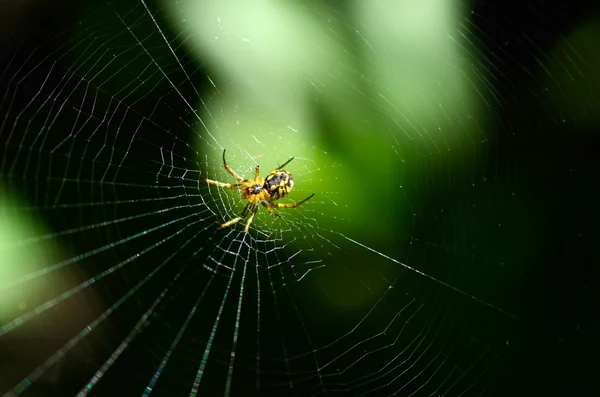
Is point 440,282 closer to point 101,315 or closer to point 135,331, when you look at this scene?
point 135,331

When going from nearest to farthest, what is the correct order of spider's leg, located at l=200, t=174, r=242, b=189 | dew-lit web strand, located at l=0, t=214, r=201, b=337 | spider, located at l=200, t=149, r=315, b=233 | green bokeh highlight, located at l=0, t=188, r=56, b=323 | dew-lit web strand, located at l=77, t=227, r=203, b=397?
1. green bokeh highlight, located at l=0, t=188, r=56, b=323
2. dew-lit web strand, located at l=0, t=214, r=201, b=337
3. dew-lit web strand, located at l=77, t=227, r=203, b=397
4. spider's leg, located at l=200, t=174, r=242, b=189
5. spider, located at l=200, t=149, r=315, b=233

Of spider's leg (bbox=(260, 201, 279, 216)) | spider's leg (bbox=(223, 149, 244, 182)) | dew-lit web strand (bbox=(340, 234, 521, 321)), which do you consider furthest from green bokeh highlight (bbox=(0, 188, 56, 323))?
dew-lit web strand (bbox=(340, 234, 521, 321))

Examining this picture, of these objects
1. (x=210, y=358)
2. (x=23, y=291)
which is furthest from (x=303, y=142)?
(x=23, y=291)

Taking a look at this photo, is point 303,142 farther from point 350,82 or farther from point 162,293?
point 162,293

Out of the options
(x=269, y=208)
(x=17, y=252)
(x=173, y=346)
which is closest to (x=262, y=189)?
(x=269, y=208)

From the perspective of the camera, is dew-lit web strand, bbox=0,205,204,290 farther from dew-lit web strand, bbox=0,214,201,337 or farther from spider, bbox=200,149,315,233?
spider, bbox=200,149,315,233

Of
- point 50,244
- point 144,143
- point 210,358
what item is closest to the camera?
point 50,244
